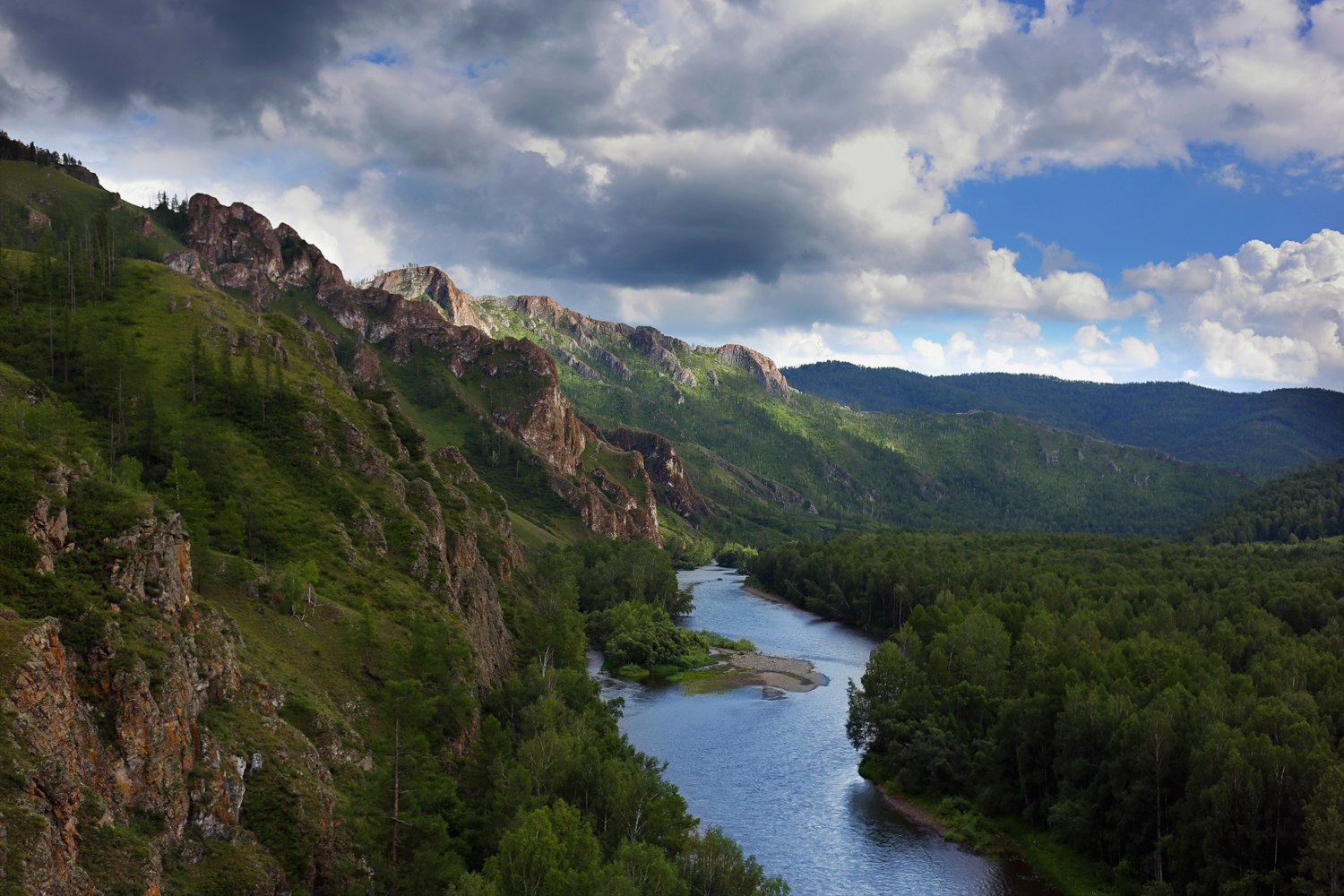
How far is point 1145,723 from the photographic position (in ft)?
243

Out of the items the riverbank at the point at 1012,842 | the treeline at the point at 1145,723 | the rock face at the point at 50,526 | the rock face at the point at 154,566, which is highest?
the rock face at the point at 50,526

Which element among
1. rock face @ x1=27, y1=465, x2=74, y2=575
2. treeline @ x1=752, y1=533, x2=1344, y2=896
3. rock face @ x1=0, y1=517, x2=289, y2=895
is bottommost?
treeline @ x1=752, y1=533, x2=1344, y2=896

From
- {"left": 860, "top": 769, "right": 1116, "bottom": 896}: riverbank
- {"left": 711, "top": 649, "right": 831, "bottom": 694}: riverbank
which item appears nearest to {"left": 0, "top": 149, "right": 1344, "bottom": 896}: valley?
{"left": 860, "top": 769, "right": 1116, "bottom": 896}: riverbank

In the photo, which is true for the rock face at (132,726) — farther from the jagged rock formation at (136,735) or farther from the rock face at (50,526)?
the rock face at (50,526)

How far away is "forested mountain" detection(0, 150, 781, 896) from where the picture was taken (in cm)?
3709

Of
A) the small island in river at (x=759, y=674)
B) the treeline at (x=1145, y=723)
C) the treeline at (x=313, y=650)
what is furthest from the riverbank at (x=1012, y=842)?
the small island in river at (x=759, y=674)

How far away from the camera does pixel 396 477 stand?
110 meters

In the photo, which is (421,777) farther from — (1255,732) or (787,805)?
(1255,732)

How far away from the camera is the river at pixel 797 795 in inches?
2928

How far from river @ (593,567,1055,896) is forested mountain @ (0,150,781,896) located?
967 cm

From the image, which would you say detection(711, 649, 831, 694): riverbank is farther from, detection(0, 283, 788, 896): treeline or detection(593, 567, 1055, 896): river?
detection(0, 283, 788, 896): treeline

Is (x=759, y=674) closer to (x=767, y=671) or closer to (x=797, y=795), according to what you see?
(x=767, y=671)

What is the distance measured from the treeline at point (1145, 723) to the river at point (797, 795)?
742 centimetres


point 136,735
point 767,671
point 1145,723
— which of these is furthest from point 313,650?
point 767,671
